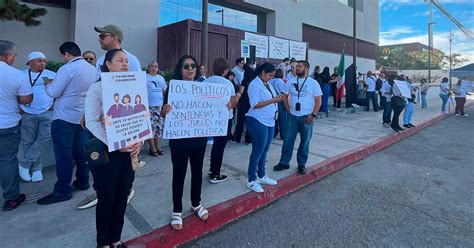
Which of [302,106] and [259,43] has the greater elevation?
[259,43]

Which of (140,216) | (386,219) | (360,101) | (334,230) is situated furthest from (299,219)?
(360,101)

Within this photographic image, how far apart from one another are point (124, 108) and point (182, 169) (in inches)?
36.1

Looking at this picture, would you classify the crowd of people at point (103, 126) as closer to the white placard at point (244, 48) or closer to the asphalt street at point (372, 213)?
the asphalt street at point (372, 213)

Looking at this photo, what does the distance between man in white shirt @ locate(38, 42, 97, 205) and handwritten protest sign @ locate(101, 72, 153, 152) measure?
135 cm

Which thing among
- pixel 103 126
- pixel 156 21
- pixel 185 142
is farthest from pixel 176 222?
pixel 156 21

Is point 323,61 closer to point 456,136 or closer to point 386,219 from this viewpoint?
point 456,136

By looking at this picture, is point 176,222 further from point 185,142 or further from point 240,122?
point 240,122

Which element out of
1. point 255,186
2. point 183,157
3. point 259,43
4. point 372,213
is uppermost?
point 259,43

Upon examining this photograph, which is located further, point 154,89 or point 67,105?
point 154,89

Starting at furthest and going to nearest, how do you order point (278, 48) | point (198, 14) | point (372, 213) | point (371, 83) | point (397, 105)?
point (371, 83) → point (278, 48) → point (198, 14) → point (397, 105) → point (372, 213)

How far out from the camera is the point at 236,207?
138 inches

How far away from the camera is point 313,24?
17.9 metres

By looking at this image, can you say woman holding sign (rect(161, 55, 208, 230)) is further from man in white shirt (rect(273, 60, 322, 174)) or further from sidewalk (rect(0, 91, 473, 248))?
man in white shirt (rect(273, 60, 322, 174))

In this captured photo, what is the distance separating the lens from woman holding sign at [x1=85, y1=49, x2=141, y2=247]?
2.23 m
